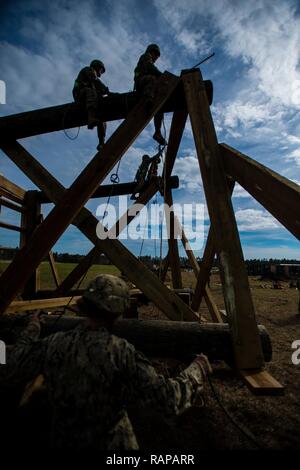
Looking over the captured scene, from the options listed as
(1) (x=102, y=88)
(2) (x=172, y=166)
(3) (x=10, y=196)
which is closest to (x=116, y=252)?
(1) (x=102, y=88)

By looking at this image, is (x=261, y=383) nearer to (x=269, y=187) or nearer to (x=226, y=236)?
(x=226, y=236)

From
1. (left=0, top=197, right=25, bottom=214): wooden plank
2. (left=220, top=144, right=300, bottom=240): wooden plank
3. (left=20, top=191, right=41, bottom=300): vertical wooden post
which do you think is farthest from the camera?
(left=20, top=191, right=41, bottom=300): vertical wooden post

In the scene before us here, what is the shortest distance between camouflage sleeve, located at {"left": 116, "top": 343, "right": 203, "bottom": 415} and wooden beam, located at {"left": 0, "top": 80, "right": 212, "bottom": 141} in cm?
292

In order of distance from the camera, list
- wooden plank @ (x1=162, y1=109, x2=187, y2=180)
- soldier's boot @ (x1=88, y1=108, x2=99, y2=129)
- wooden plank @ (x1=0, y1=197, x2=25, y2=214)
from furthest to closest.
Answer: wooden plank @ (x1=0, y1=197, x2=25, y2=214) → wooden plank @ (x1=162, y1=109, x2=187, y2=180) → soldier's boot @ (x1=88, y1=108, x2=99, y2=129)

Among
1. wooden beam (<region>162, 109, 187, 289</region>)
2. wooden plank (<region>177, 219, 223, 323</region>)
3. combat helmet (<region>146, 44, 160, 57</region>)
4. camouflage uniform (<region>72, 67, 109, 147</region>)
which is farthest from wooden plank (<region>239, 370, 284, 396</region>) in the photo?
combat helmet (<region>146, 44, 160, 57</region>)

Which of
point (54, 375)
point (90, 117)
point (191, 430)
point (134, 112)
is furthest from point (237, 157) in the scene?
point (191, 430)

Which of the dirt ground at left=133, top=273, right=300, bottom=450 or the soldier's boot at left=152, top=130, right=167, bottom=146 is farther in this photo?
the soldier's boot at left=152, top=130, right=167, bottom=146

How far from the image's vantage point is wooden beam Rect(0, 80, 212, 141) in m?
3.28

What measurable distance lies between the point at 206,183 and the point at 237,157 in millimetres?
358

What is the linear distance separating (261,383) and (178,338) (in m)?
0.72

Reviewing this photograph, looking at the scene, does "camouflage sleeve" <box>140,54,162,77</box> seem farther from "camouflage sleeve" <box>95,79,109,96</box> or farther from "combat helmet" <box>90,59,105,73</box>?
"combat helmet" <box>90,59,105,73</box>

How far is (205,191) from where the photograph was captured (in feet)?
8.25

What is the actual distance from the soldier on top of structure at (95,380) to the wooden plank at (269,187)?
129cm

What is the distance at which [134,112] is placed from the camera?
2.97 metres
